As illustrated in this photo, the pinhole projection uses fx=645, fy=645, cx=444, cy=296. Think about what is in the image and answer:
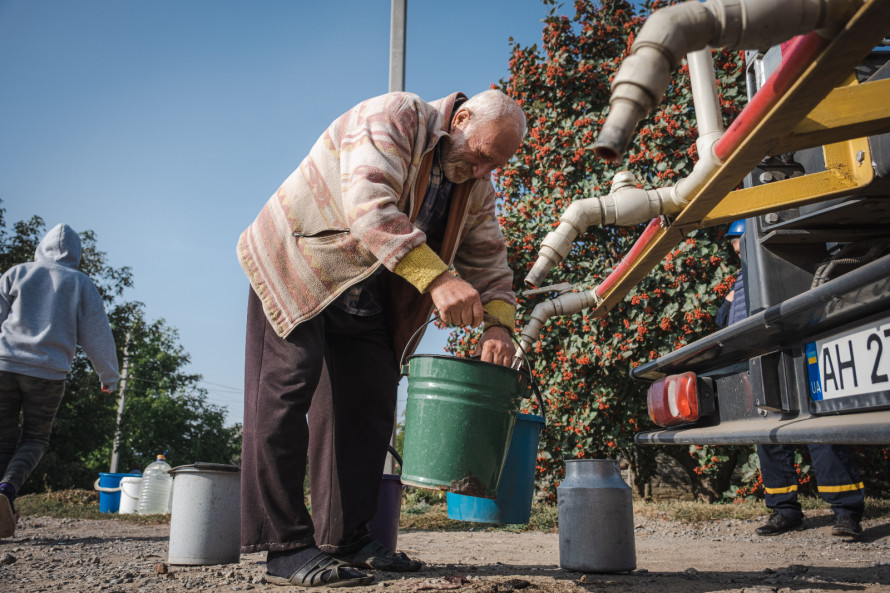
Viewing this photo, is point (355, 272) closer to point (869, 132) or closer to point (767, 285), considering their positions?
point (767, 285)

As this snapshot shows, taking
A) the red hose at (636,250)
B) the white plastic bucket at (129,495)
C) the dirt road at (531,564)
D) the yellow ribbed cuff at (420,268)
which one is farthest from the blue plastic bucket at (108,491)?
the red hose at (636,250)

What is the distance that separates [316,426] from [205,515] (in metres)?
0.72

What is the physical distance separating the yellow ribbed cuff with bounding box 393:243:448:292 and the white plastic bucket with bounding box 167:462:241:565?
1417mm

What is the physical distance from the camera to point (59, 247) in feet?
14.6

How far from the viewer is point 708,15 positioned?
982mm

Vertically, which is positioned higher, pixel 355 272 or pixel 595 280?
pixel 595 280

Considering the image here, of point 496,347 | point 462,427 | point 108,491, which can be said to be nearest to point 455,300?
point 462,427

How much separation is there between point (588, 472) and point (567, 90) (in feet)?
16.7

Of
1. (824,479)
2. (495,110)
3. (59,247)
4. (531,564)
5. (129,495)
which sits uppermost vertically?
(59,247)

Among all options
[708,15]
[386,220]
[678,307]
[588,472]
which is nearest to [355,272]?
[386,220]

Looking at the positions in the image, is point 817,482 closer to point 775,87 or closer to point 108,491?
point 775,87

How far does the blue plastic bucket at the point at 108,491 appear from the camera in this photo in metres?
8.04

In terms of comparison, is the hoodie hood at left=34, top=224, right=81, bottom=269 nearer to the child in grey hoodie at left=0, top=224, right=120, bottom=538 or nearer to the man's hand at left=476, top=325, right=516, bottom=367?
the child in grey hoodie at left=0, top=224, right=120, bottom=538

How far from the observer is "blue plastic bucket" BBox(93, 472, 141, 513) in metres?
8.04
